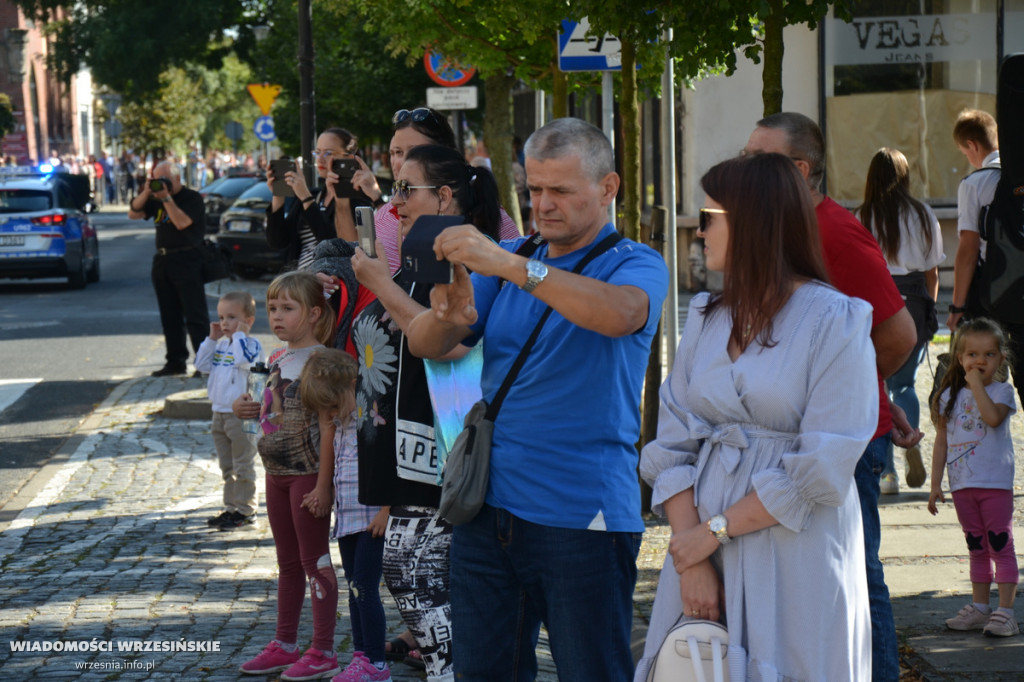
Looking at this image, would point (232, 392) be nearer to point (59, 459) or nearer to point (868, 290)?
point (59, 459)

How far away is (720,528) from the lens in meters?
3.11

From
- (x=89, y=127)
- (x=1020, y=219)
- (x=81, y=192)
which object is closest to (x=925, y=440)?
(x=1020, y=219)

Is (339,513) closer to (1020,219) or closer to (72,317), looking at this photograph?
(1020,219)

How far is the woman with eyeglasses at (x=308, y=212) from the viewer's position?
241 inches

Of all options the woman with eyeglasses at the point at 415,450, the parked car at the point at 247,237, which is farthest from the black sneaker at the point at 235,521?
the parked car at the point at 247,237

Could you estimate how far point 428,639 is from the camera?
4246 millimetres

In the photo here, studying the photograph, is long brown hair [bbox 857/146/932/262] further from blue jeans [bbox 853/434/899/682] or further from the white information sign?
the white information sign

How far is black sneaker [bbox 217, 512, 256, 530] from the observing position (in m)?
7.63

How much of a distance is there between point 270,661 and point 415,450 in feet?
4.78

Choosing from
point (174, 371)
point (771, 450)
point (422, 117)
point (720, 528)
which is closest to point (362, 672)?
point (422, 117)

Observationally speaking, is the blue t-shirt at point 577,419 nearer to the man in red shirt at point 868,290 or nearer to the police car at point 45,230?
the man in red shirt at point 868,290

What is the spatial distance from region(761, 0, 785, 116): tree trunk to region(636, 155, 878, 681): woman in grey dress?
9.05ft

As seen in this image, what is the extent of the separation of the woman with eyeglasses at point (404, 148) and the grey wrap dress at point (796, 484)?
53.8 inches

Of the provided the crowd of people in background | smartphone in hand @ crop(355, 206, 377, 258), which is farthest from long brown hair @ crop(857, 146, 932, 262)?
smartphone in hand @ crop(355, 206, 377, 258)
